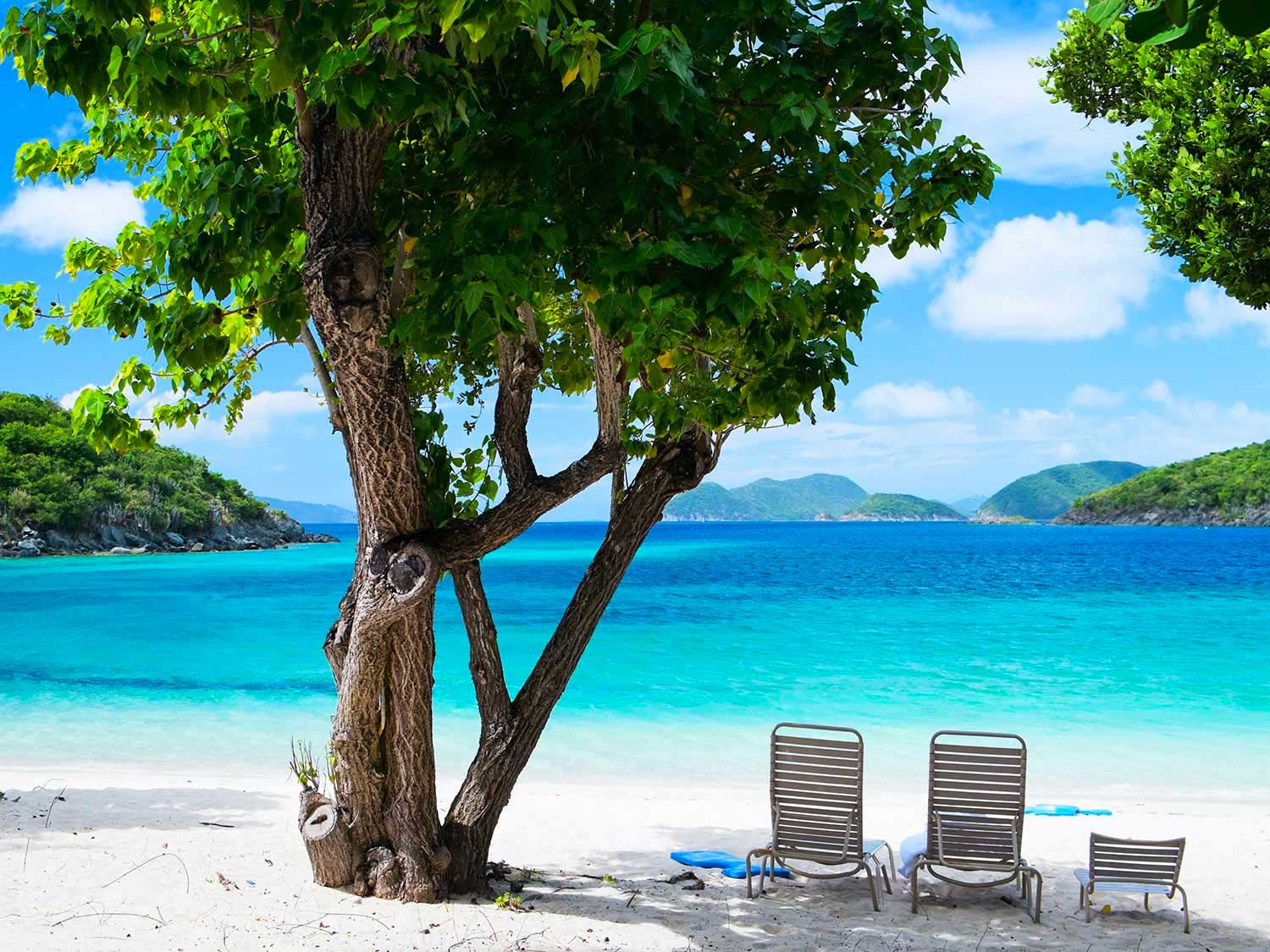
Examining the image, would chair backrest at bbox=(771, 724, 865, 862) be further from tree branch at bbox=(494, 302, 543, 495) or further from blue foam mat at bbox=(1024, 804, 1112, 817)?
blue foam mat at bbox=(1024, 804, 1112, 817)

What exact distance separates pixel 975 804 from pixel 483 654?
3108 millimetres

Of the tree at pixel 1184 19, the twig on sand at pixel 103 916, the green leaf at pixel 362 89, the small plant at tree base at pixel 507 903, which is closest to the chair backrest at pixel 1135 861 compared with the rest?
the small plant at tree base at pixel 507 903

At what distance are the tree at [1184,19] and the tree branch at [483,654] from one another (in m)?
4.75

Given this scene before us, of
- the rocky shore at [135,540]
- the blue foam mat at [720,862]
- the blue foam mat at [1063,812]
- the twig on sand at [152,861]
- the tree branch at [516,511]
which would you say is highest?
the tree branch at [516,511]

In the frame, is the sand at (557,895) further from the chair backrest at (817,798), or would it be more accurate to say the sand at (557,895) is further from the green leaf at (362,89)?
the green leaf at (362,89)

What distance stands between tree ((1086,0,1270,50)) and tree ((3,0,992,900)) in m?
1.79

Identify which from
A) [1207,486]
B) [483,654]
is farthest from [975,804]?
[1207,486]

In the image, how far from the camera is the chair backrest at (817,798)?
6.06m

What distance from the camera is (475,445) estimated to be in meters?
5.62

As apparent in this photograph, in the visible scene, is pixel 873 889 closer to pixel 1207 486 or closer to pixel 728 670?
pixel 728 670

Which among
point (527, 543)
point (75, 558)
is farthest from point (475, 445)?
point (527, 543)

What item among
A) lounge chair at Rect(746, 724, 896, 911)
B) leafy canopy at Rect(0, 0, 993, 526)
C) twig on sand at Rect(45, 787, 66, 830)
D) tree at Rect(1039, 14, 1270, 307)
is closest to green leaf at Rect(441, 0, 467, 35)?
leafy canopy at Rect(0, 0, 993, 526)

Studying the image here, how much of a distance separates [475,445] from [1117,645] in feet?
78.6

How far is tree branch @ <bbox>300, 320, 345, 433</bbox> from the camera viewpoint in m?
5.25
